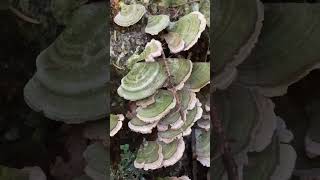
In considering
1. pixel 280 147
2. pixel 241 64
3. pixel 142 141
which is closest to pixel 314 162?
pixel 280 147

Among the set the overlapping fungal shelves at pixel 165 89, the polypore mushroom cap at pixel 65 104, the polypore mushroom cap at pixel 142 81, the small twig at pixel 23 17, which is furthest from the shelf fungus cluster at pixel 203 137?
the small twig at pixel 23 17

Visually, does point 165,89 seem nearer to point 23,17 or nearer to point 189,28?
point 189,28

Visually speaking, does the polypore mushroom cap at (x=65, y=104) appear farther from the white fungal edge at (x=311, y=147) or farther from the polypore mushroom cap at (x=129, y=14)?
the white fungal edge at (x=311, y=147)

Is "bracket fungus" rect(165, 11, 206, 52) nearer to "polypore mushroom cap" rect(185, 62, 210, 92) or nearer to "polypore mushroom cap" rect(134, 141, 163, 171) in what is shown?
"polypore mushroom cap" rect(185, 62, 210, 92)

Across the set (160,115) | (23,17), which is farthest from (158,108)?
(23,17)

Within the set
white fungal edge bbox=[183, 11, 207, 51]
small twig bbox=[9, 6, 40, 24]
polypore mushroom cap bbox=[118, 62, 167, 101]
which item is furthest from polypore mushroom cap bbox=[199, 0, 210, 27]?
small twig bbox=[9, 6, 40, 24]

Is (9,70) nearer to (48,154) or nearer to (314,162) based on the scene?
(48,154)

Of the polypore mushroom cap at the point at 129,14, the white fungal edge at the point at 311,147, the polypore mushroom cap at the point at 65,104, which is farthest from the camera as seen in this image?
the white fungal edge at the point at 311,147
